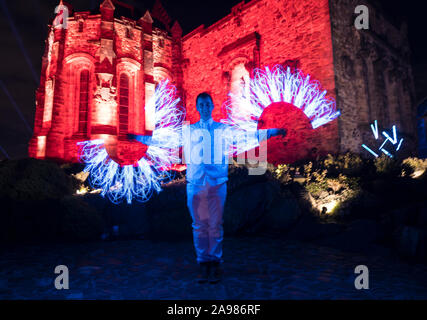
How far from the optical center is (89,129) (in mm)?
13758

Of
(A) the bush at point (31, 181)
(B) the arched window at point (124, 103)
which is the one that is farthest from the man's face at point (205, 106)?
(B) the arched window at point (124, 103)

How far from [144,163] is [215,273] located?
7.76 meters

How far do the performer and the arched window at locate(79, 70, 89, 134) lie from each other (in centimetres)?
1264

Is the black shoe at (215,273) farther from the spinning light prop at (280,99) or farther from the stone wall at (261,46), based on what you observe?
the stone wall at (261,46)

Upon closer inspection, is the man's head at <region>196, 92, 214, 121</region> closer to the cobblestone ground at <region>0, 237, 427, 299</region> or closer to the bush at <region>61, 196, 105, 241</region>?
the cobblestone ground at <region>0, 237, 427, 299</region>

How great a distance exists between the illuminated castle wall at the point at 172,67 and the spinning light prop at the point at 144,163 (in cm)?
73

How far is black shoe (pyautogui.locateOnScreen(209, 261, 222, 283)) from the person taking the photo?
3213 millimetres

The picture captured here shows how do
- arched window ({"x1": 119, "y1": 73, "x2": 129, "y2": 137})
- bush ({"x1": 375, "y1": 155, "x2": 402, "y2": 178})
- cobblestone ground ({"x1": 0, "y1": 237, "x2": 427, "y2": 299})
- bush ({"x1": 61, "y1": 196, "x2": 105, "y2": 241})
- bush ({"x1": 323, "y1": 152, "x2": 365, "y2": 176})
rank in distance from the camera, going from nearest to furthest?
cobblestone ground ({"x1": 0, "y1": 237, "x2": 427, "y2": 299}) → bush ({"x1": 61, "y1": 196, "x2": 105, "y2": 241}) → bush ({"x1": 375, "y1": 155, "x2": 402, "y2": 178}) → bush ({"x1": 323, "y1": 152, "x2": 365, "y2": 176}) → arched window ({"x1": 119, "y1": 73, "x2": 129, "y2": 137})

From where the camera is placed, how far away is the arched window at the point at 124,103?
15156 mm

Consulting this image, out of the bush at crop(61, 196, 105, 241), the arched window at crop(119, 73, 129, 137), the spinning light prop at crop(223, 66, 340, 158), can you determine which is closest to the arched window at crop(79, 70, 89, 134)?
the arched window at crop(119, 73, 129, 137)

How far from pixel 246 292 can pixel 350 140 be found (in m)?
10.1

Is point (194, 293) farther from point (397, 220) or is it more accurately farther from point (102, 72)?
point (102, 72)

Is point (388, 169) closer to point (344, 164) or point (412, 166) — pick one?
point (412, 166)

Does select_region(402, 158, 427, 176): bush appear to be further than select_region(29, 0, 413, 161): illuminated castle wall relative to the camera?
No
